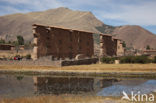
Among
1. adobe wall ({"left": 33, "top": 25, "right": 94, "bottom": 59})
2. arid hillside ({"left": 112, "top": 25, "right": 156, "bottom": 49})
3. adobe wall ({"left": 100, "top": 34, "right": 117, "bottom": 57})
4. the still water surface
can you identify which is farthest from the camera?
arid hillside ({"left": 112, "top": 25, "right": 156, "bottom": 49})

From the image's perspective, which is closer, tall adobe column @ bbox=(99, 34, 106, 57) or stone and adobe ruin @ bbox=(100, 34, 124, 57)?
tall adobe column @ bbox=(99, 34, 106, 57)

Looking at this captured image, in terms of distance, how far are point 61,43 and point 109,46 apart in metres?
20.3

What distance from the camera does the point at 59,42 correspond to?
43969mm

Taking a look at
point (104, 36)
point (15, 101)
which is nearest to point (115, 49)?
point (104, 36)

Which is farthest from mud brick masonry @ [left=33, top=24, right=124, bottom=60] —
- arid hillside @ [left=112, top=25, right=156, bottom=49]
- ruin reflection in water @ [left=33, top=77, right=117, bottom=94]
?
arid hillside @ [left=112, top=25, right=156, bottom=49]

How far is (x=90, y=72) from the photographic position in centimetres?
3000

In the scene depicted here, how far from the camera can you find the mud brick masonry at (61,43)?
132ft

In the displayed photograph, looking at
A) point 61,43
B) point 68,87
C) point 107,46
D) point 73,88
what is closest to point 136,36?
point 107,46

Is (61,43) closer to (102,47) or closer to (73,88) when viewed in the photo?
(102,47)

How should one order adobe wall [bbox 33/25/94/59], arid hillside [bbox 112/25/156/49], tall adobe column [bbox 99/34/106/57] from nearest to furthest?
adobe wall [bbox 33/25/94/59] → tall adobe column [bbox 99/34/106/57] → arid hillside [bbox 112/25/156/49]

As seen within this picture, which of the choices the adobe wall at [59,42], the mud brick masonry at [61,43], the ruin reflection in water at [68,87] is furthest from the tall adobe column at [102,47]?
the ruin reflection in water at [68,87]

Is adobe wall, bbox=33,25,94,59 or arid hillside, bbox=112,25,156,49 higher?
arid hillside, bbox=112,25,156,49

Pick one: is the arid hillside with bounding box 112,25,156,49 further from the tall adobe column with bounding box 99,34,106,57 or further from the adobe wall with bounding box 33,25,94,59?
the adobe wall with bounding box 33,25,94,59

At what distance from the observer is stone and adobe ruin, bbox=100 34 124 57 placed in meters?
55.0
